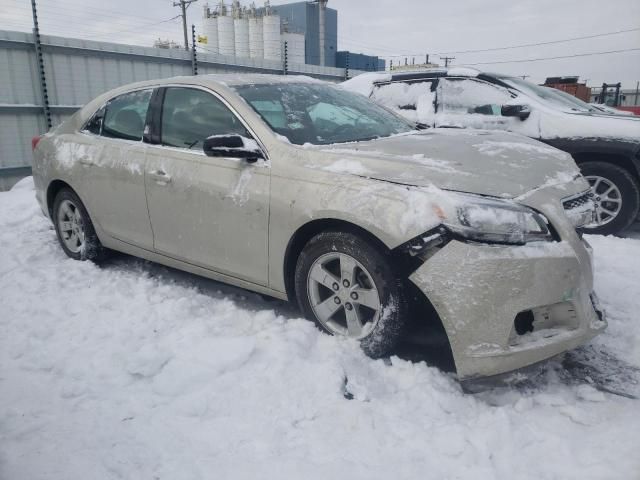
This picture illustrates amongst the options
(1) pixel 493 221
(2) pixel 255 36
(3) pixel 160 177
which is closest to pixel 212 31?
(2) pixel 255 36

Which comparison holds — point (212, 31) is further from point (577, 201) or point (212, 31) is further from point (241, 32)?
point (577, 201)

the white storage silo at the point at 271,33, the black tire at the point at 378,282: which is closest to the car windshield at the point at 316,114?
the black tire at the point at 378,282

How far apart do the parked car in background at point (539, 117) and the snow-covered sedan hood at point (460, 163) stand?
2.23m

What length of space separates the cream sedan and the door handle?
0.04 meters

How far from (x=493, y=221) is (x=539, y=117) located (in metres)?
3.83

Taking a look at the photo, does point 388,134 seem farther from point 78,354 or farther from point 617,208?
point 617,208

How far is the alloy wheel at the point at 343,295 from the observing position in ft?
8.90

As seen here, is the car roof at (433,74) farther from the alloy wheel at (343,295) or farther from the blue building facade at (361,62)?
the blue building facade at (361,62)

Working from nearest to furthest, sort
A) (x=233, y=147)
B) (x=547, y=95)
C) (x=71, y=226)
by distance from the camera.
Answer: (x=233, y=147), (x=71, y=226), (x=547, y=95)

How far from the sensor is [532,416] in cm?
231

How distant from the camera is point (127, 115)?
405 cm

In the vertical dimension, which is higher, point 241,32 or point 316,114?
point 241,32

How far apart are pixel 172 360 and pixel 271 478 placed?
104cm

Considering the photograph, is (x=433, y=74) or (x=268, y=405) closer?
(x=268, y=405)
